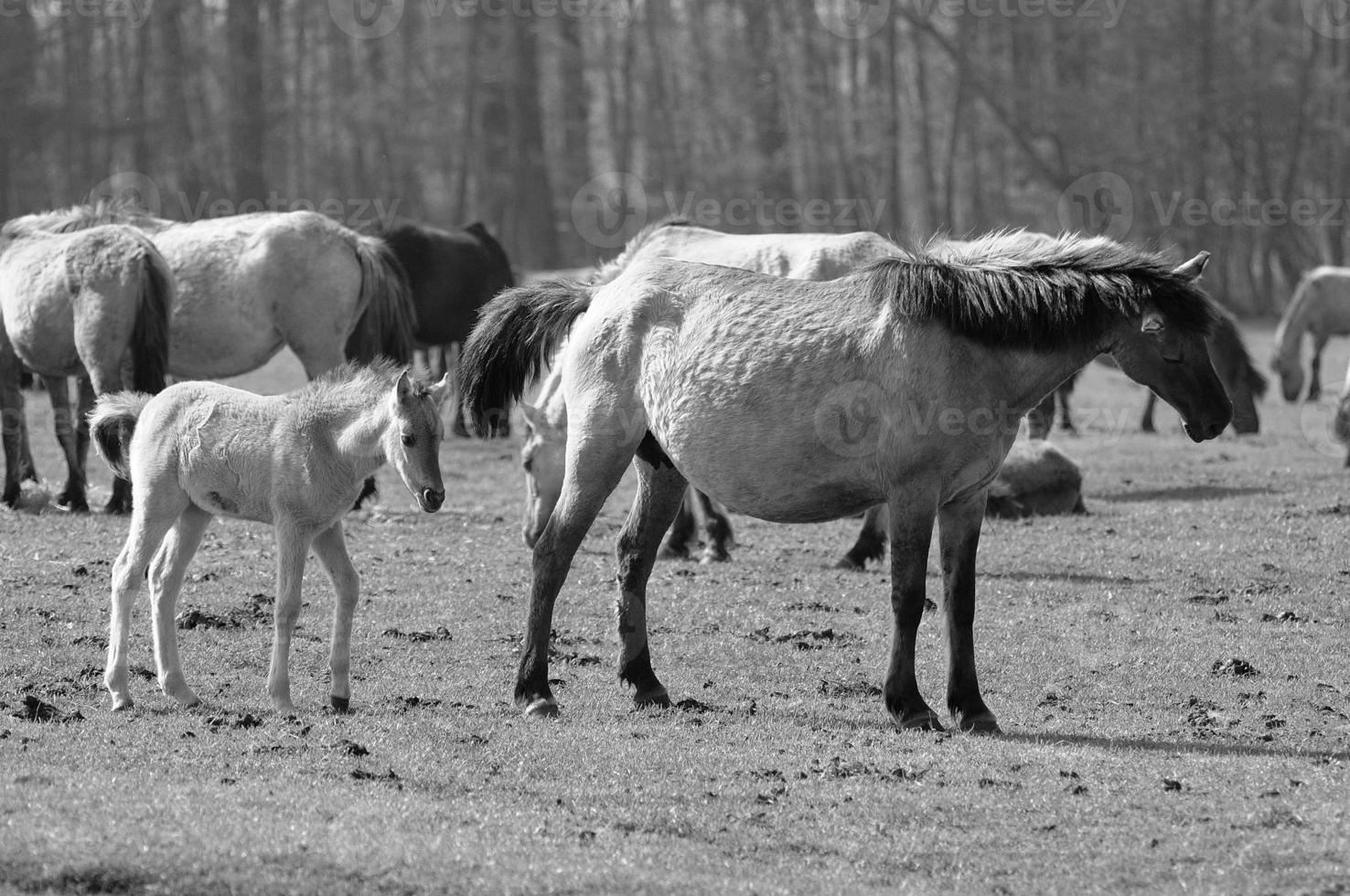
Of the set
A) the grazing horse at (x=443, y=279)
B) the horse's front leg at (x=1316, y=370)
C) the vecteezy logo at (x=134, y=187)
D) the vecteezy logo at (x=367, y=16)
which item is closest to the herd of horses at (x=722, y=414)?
the grazing horse at (x=443, y=279)

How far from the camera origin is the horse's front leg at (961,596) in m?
7.12

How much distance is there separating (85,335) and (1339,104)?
126 ft

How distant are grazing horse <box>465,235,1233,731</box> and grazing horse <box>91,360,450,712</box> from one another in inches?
38.0

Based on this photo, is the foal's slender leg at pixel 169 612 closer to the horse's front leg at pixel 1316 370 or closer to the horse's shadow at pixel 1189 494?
the horse's shadow at pixel 1189 494

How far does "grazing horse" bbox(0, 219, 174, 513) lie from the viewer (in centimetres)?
1212

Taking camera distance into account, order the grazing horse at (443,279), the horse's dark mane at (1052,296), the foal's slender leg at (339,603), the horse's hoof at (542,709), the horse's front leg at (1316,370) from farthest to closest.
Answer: the horse's front leg at (1316,370)
the grazing horse at (443,279)
the horse's hoof at (542,709)
the foal's slender leg at (339,603)
the horse's dark mane at (1052,296)

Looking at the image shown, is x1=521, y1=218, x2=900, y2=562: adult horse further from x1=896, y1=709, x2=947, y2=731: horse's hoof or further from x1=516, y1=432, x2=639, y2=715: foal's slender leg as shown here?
x1=896, y1=709, x2=947, y2=731: horse's hoof

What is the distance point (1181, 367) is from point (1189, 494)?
879cm

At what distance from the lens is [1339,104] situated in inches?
1681

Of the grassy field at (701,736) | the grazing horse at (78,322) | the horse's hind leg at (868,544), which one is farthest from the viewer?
the grazing horse at (78,322)

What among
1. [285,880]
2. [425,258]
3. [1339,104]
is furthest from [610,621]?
[1339,104]

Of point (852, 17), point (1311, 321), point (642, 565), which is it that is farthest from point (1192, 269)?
point (852, 17)

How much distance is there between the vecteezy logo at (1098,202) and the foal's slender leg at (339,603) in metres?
36.9

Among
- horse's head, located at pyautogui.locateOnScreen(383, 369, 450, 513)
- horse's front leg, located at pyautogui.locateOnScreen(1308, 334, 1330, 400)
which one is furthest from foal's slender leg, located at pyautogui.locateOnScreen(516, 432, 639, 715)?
horse's front leg, located at pyautogui.locateOnScreen(1308, 334, 1330, 400)
